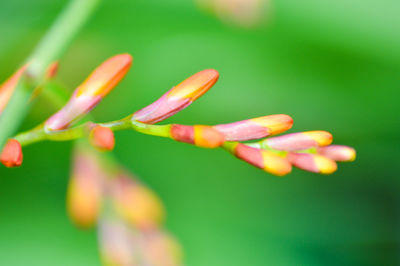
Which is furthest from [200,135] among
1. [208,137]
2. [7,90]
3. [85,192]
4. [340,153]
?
[85,192]

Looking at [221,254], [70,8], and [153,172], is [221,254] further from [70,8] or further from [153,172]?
[70,8]

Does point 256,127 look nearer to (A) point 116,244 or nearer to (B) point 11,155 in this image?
(B) point 11,155

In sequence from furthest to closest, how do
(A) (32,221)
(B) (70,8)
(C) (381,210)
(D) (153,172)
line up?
1. (C) (381,210)
2. (D) (153,172)
3. (A) (32,221)
4. (B) (70,8)

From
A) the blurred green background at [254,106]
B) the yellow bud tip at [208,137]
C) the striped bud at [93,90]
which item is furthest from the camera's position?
the blurred green background at [254,106]

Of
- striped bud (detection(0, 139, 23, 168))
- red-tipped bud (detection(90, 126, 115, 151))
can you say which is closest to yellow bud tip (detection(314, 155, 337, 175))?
red-tipped bud (detection(90, 126, 115, 151))

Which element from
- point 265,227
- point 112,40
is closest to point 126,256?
point 265,227

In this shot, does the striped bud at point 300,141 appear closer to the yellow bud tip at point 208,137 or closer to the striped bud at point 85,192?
the yellow bud tip at point 208,137

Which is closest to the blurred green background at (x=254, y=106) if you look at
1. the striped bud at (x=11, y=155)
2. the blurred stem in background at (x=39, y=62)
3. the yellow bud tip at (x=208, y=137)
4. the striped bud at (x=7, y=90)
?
the blurred stem in background at (x=39, y=62)
